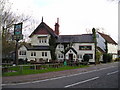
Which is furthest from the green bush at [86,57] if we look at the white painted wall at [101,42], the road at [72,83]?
the road at [72,83]

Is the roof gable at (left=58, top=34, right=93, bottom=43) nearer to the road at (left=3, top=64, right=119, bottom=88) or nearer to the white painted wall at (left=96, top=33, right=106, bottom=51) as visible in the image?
the white painted wall at (left=96, top=33, right=106, bottom=51)

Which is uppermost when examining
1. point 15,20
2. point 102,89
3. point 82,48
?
point 15,20

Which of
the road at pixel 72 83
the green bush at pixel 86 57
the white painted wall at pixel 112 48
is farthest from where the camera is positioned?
the white painted wall at pixel 112 48

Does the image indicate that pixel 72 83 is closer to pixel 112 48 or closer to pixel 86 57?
pixel 86 57

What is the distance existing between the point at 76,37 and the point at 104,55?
8617mm

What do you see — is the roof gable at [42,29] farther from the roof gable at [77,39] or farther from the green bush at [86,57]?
the green bush at [86,57]

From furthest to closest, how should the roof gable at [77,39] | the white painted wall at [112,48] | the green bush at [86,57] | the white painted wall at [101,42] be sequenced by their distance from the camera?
the white painted wall at [112,48] < the white painted wall at [101,42] < the roof gable at [77,39] < the green bush at [86,57]

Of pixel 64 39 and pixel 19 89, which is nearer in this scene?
pixel 19 89

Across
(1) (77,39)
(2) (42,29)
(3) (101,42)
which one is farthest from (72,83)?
(3) (101,42)

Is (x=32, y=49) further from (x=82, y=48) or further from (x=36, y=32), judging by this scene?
(x=82, y=48)

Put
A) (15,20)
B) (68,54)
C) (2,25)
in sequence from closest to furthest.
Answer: (2,25), (15,20), (68,54)

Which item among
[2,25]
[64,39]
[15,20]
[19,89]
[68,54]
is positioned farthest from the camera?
[64,39]

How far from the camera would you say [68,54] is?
4844cm

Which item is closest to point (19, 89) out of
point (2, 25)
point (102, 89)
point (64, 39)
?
point (102, 89)
